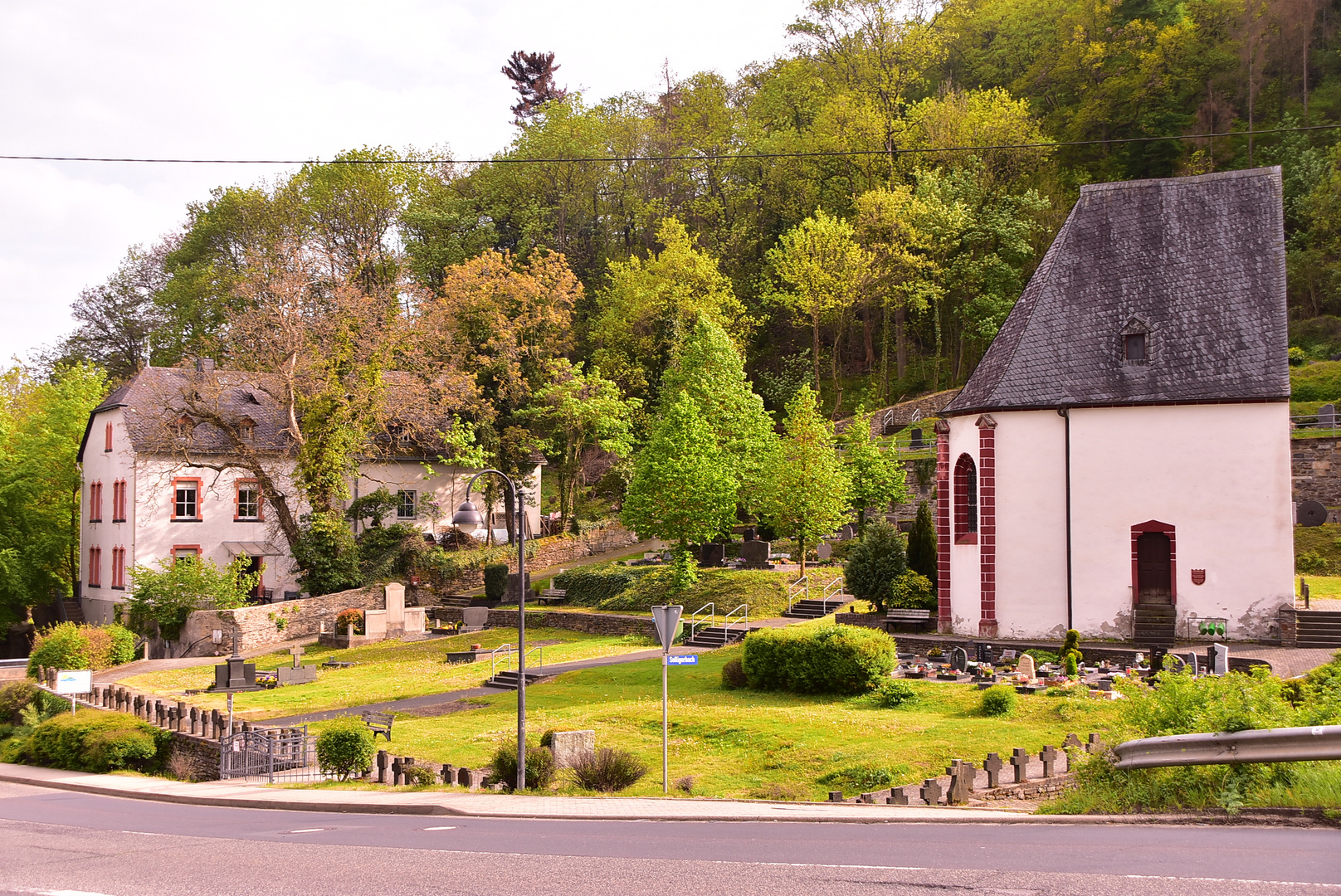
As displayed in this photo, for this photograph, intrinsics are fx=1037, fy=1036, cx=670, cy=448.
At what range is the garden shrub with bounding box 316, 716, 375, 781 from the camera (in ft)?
63.8

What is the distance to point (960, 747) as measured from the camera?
18406mm

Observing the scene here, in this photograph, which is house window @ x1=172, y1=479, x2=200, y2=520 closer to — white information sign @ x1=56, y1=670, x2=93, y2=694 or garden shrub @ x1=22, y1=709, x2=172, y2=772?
white information sign @ x1=56, y1=670, x2=93, y2=694

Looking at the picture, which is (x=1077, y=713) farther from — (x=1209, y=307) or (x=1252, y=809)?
(x=1209, y=307)

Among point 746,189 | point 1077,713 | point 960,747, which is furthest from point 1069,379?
point 746,189

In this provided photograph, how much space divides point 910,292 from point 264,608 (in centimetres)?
3558

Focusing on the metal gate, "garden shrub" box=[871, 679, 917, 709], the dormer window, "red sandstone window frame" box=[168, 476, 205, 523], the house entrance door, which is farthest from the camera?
"red sandstone window frame" box=[168, 476, 205, 523]

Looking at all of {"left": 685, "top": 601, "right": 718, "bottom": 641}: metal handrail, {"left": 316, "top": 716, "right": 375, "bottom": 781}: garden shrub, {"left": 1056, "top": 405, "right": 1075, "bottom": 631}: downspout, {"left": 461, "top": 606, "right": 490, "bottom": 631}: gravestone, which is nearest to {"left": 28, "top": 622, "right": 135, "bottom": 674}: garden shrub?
{"left": 461, "top": 606, "right": 490, "bottom": 631}: gravestone

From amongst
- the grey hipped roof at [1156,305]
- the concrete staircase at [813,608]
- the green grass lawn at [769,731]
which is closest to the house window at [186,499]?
the green grass lawn at [769,731]

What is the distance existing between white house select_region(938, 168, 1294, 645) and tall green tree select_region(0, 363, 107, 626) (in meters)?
46.9

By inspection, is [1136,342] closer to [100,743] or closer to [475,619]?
[475,619]

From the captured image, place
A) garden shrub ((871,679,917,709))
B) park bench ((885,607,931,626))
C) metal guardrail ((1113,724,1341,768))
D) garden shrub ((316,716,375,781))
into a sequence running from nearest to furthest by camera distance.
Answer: metal guardrail ((1113,724,1341,768)), garden shrub ((316,716,375,781)), garden shrub ((871,679,917,709)), park bench ((885,607,931,626))

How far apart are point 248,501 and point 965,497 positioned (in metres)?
33.4

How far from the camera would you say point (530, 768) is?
57.2 feet

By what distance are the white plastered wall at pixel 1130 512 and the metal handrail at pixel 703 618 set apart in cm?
808
